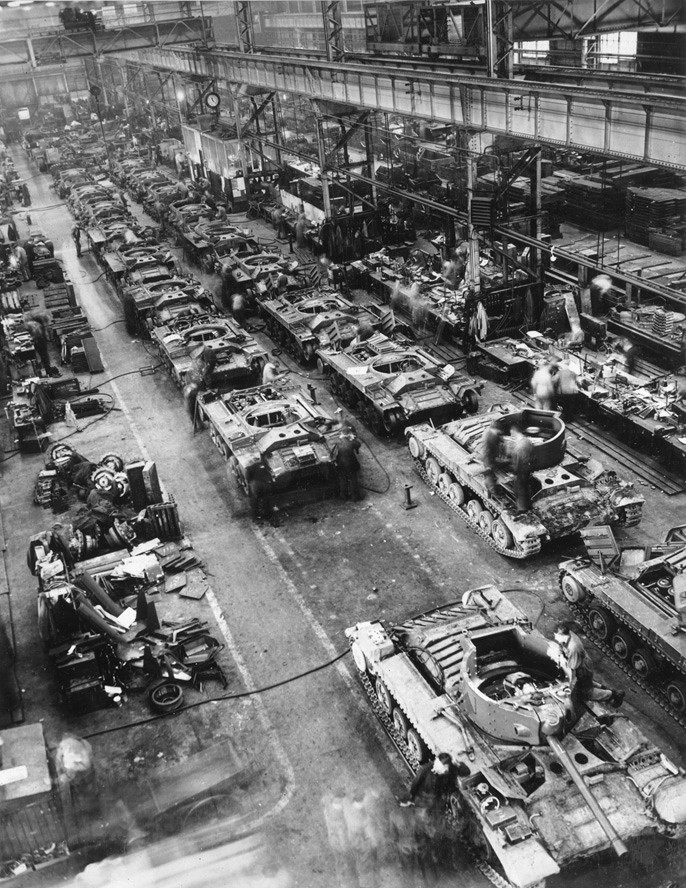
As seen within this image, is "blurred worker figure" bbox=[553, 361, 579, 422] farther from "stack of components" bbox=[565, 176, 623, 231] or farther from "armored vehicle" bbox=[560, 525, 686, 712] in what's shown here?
"stack of components" bbox=[565, 176, 623, 231]

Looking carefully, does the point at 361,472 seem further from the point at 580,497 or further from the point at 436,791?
the point at 436,791

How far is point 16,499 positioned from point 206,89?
31149 mm

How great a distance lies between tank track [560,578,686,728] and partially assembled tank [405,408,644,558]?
1.41 metres

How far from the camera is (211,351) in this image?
1928cm

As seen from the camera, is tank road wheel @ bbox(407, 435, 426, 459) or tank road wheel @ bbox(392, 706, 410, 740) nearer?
tank road wheel @ bbox(392, 706, 410, 740)

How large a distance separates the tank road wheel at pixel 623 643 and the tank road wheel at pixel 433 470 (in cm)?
486

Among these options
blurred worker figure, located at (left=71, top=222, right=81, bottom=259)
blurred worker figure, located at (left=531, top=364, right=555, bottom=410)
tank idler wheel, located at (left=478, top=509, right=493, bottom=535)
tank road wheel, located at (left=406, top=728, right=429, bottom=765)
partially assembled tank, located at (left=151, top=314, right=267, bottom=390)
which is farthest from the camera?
blurred worker figure, located at (left=71, top=222, right=81, bottom=259)

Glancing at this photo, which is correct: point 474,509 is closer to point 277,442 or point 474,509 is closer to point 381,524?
point 381,524

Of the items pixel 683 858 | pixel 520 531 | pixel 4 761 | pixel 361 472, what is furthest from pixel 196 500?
pixel 683 858

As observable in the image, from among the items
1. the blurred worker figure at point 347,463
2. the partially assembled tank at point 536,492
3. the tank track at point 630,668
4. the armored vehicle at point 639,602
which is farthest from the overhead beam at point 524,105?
the tank track at point 630,668

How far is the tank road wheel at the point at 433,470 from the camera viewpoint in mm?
15312

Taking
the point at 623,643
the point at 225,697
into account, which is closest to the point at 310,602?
the point at 225,697

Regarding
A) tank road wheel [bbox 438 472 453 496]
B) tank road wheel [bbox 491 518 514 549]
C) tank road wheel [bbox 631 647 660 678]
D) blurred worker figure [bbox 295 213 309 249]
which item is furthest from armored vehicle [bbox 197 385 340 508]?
blurred worker figure [bbox 295 213 309 249]

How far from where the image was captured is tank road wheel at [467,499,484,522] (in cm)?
1411
